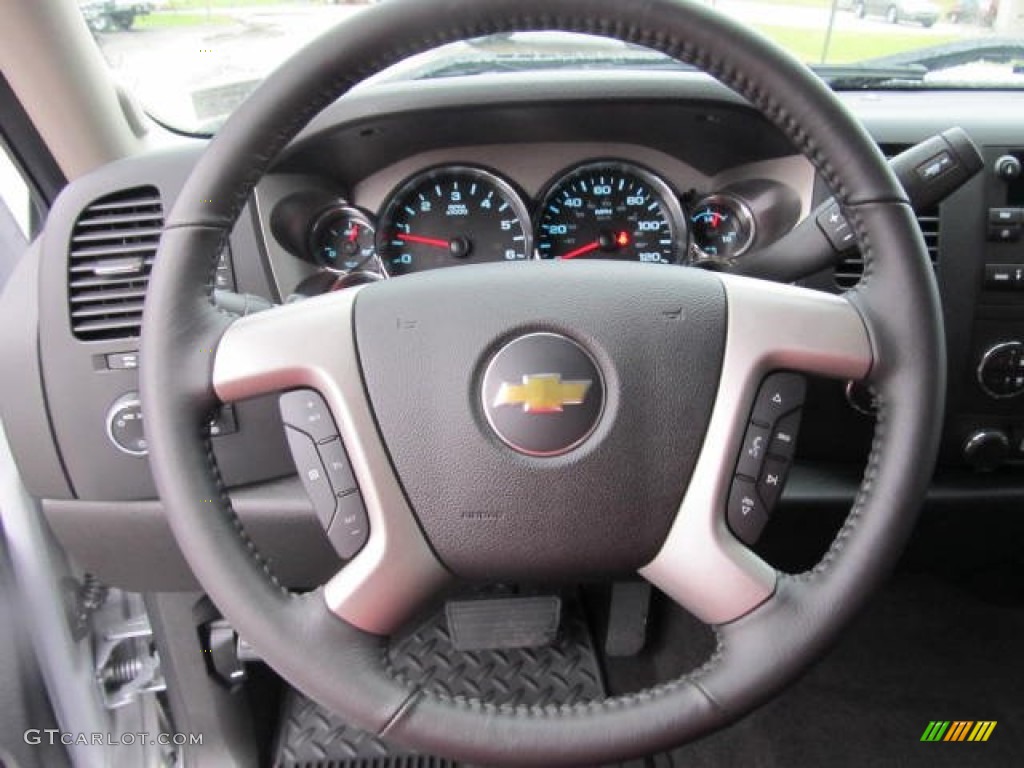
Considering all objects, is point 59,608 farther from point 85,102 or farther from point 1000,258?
point 1000,258

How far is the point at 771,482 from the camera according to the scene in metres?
0.82

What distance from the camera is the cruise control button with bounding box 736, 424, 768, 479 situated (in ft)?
2.69

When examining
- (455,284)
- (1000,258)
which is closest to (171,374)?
(455,284)

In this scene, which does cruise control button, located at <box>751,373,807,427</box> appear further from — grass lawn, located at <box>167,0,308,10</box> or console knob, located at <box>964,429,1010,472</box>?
grass lawn, located at <box>167,0,308,10</box>

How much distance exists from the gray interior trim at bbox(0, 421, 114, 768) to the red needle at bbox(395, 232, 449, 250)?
691 millimetres

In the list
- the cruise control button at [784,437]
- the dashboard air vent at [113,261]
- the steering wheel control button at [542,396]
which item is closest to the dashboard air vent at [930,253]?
the cruise control button at [784,437]

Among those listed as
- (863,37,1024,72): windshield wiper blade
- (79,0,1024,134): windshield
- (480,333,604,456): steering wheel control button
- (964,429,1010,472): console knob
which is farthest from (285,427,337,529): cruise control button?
(863,37,1024,72): windshield wiper blade

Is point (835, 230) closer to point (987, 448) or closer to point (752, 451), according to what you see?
point (752, 451)

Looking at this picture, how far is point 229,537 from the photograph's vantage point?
76 cm

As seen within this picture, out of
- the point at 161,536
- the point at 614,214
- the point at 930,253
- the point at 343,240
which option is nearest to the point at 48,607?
the point at 161,536

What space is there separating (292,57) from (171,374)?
306mm

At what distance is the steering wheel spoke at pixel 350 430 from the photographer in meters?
0.79

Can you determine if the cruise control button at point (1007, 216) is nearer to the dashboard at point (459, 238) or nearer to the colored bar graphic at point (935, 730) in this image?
the dashboard at point (459, 238)

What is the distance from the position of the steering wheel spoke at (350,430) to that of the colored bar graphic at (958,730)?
4.28 feet
